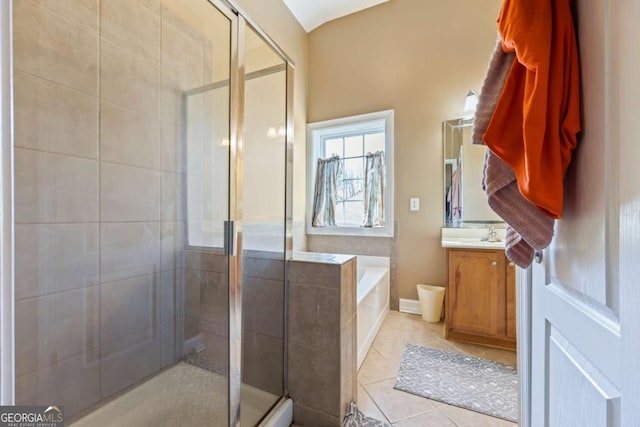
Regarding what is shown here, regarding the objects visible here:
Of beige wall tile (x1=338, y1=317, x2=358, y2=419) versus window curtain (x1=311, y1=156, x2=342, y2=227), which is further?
window curtain (x1=311, y1=156, x2=342, y2=227)

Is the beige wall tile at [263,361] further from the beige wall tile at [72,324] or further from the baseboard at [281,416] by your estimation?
the beige wall tile at [72,324]

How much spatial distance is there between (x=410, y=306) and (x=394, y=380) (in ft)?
3.62

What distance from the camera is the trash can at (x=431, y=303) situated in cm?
234

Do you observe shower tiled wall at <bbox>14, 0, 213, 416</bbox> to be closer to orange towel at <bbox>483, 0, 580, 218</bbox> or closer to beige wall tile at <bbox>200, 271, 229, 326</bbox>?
beige wall tile at <bbox>200, 271, 229, 326</bbox>

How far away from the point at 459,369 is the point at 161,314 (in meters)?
1.89

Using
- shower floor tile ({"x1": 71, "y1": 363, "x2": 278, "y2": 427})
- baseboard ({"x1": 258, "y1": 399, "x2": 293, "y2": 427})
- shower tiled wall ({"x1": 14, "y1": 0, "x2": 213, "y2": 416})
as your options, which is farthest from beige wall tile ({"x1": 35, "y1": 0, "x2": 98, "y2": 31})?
baseboard ({"x1": 258, "y1": 399, "x2": 293, "y2": 427})

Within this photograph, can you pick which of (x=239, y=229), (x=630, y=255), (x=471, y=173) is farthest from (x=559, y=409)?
(x=471, y=173)

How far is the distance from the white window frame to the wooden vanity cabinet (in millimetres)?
784

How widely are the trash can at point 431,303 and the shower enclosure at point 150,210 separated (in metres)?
1.59

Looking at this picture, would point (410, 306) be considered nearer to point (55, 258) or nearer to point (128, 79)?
point (55, 258)

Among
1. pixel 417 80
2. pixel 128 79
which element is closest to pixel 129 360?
pixel 128 79

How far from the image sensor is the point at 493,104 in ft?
2.08

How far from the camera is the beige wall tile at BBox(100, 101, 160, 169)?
49.1 inches

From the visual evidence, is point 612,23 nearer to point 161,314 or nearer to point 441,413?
point 441,413
